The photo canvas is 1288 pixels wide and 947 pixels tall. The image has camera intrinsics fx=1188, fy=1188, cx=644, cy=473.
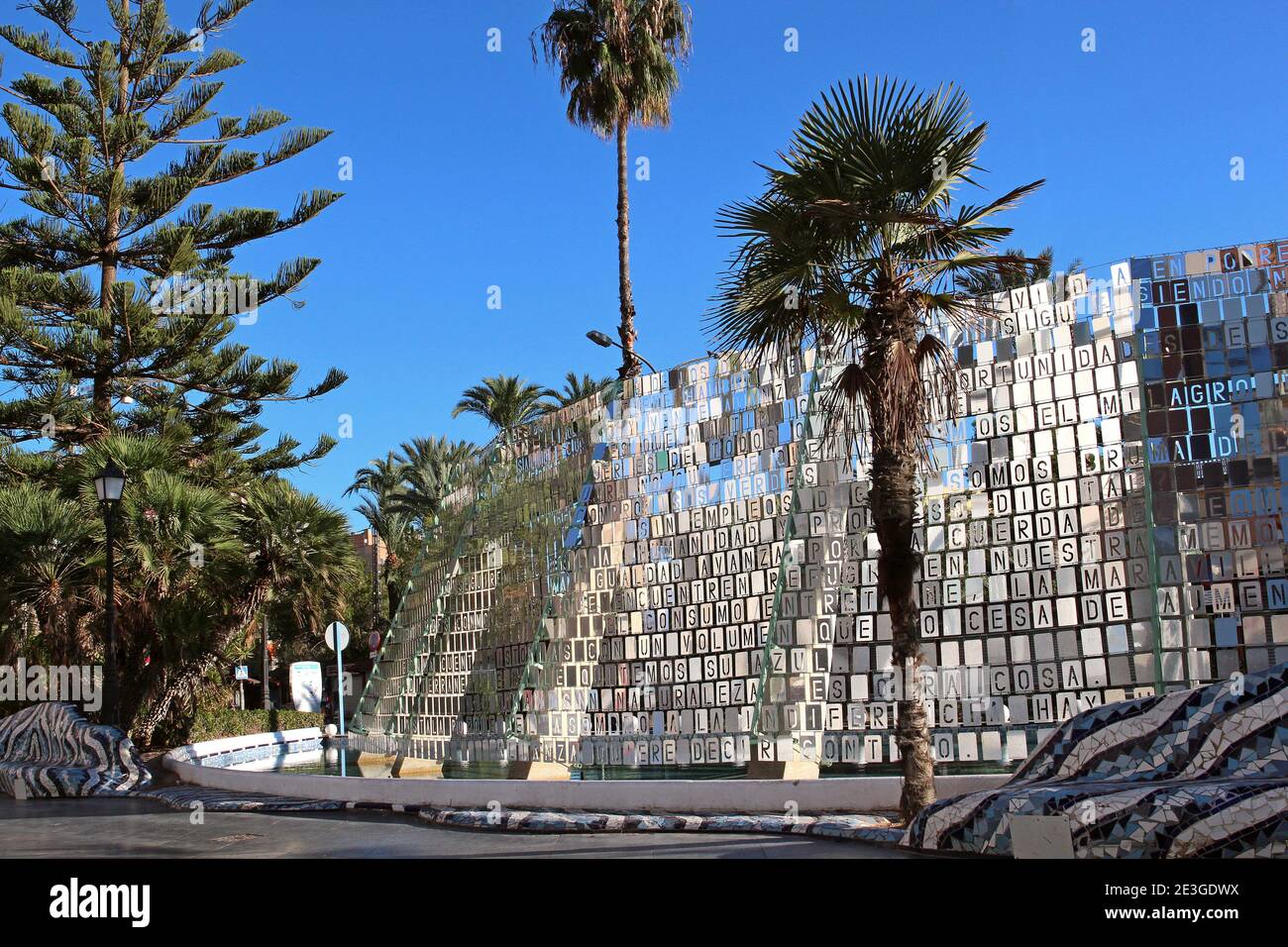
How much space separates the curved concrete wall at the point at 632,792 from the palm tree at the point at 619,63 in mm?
13206

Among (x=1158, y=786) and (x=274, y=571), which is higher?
(x=274, y=571)

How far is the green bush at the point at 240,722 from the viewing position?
24.1m

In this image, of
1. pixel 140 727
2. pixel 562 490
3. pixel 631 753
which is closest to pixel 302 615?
pixel 140 727

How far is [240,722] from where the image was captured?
2539 centimetres

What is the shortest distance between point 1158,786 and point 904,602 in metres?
2.93

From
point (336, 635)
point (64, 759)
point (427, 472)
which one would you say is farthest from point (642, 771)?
point (427, 472)

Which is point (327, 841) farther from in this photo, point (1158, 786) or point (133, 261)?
point (133, 261)

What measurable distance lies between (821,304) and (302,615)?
53.8 feet

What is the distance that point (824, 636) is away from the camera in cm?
1182

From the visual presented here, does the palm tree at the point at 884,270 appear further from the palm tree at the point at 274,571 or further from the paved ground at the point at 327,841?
the palm tree at the point at 274,571

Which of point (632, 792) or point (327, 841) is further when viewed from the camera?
point (632, 792)

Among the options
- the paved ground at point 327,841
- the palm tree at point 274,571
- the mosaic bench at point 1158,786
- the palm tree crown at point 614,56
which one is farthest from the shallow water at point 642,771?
the palm tree crown at point 614,56

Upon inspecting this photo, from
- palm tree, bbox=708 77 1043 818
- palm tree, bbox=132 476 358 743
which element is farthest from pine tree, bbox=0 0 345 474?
palm tree, bbox=708 77 1043 818

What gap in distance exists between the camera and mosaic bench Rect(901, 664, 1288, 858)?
20.2 feet
